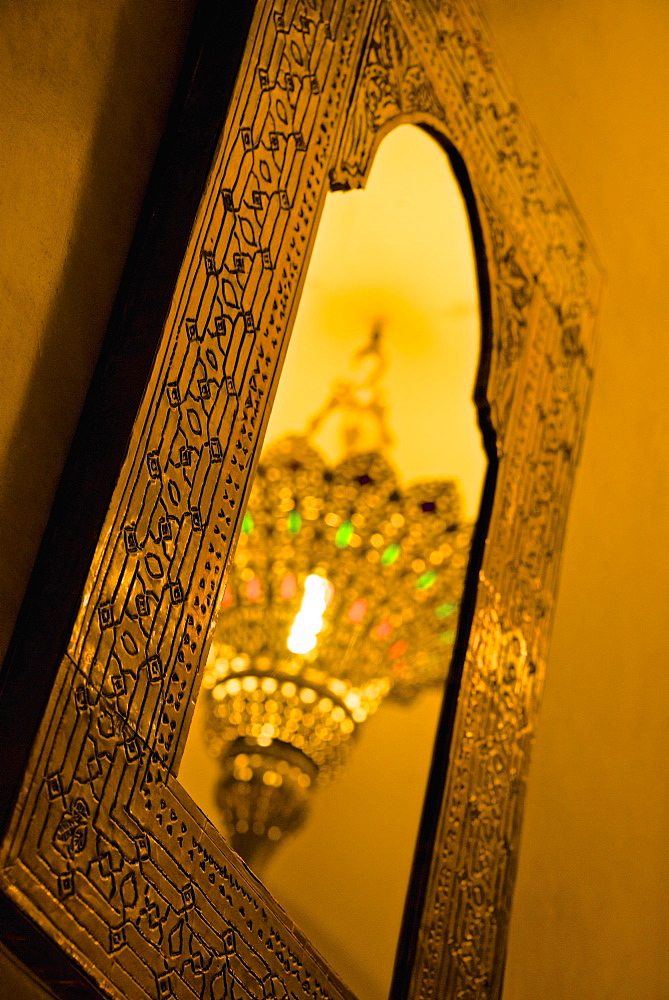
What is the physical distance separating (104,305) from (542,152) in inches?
32.0

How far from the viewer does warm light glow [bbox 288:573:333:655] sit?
2.34 m

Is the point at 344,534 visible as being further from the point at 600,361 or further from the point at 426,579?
the point at 600,361

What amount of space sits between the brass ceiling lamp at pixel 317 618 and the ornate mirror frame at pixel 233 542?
84 centimetres

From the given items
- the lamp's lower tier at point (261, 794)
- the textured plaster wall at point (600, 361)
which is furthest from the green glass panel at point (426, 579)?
Result: the textured plaster wall at point (600, 361)

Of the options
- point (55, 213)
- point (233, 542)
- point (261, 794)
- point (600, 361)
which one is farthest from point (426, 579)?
point (55, 213)

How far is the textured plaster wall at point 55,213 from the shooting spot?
90cm

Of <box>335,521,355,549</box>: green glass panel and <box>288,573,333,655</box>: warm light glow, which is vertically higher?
<box>335,521,355,549</box>: green glass panel

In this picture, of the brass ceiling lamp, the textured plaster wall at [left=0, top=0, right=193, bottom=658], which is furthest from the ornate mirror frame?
the brass ceiling lamp

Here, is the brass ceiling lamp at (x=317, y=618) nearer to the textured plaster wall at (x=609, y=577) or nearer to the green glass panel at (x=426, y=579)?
the green glass panel at (x=426, y=579)

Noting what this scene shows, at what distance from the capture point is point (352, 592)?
7.82ft

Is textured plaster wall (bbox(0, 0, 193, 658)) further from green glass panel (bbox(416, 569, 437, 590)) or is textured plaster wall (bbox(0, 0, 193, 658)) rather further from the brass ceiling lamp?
green glass panel (bbox(416, 569, 437, 590))

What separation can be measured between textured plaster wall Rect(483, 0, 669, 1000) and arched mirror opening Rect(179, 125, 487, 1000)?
12.5 inches

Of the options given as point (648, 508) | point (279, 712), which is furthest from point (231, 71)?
point (279, 712)

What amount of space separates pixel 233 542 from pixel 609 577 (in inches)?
30.1
